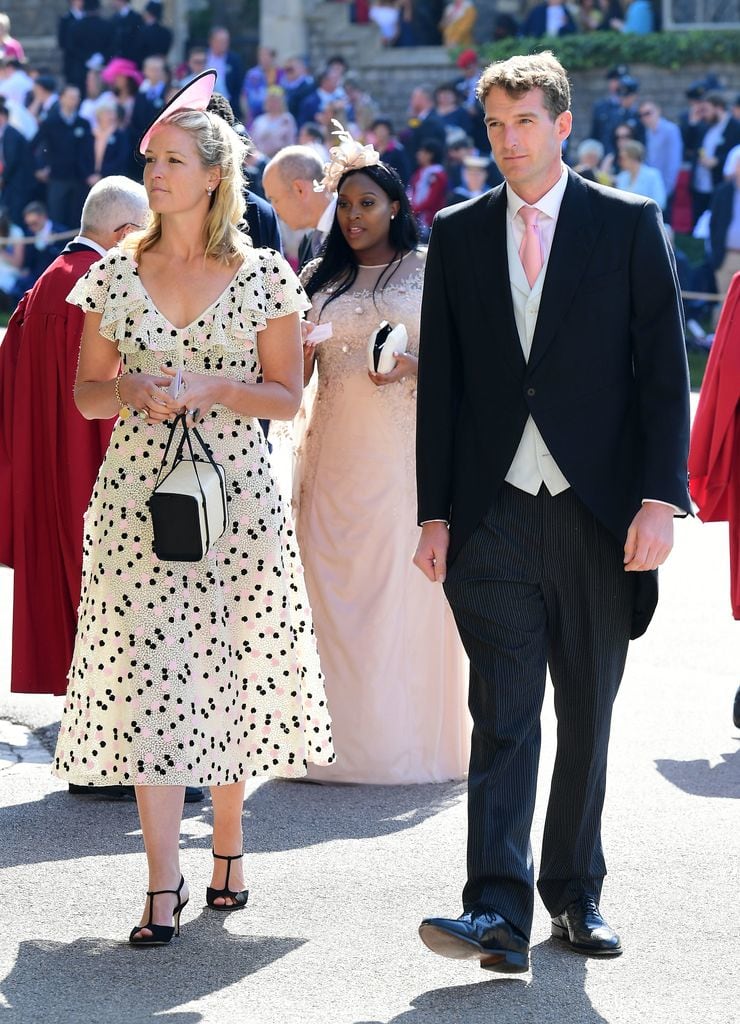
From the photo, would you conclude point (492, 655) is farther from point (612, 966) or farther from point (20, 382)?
point (20, 382)

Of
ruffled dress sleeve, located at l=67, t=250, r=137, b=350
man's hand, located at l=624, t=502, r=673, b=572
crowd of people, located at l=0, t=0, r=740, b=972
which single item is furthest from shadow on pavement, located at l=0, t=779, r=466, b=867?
man's hand, located at l=624, t=502, r=673, b=572

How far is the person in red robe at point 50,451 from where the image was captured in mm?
5980

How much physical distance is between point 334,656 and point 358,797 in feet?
1.80

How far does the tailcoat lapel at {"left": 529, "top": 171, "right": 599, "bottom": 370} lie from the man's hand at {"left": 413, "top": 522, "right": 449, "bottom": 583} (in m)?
0.44

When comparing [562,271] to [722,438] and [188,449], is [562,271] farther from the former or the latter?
[722,438]

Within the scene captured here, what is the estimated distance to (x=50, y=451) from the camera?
20.0 feet

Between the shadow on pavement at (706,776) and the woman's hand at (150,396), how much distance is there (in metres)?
2.39

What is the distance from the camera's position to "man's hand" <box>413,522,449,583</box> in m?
4.27

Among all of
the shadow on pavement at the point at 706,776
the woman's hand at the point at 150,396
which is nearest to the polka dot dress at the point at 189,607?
the woman's hand at the point at 150,396

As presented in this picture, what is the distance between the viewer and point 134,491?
4.52 meters

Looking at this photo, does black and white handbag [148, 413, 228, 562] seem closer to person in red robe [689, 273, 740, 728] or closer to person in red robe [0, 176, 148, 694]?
person in red robe [0, 176, 148, 694]

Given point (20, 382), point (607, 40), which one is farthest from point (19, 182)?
point (20, 382)

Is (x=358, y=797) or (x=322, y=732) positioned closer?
(x=322, y=732)

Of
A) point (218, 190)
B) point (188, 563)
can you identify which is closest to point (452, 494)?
point (188, 563)
